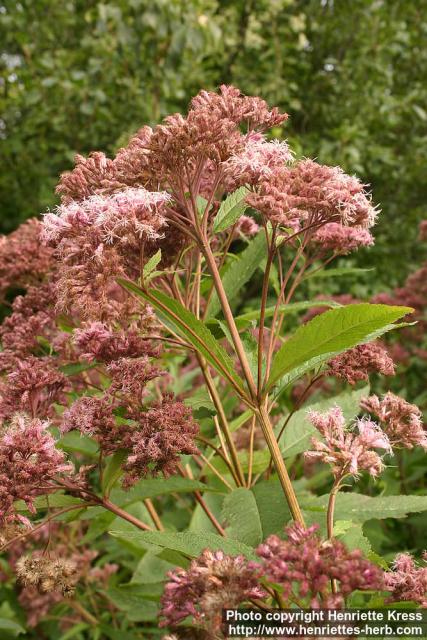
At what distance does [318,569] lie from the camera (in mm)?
976

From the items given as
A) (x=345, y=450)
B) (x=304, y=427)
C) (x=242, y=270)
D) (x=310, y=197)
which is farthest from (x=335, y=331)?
(x=304, y=427)

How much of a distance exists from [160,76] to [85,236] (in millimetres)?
4549

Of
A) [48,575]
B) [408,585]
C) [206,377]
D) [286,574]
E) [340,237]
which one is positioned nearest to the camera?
[286,574]

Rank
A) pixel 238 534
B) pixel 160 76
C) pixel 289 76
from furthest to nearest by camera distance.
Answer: pixel 289 76
pixel 160 76
pixel 238 534

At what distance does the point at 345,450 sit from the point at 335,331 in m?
0.21

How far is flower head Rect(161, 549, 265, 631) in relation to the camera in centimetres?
97

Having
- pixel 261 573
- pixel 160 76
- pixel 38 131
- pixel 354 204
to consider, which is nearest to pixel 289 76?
pixel 160 76

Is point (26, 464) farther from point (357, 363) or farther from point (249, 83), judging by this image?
point (249, 83)

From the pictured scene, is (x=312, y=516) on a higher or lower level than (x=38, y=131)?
lower

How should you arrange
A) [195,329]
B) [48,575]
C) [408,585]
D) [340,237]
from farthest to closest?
[340,237] → [48,575] → [195,329] → [408,585]

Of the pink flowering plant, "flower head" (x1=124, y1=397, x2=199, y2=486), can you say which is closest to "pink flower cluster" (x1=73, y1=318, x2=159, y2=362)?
the pink flowering plant

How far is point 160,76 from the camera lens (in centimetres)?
543

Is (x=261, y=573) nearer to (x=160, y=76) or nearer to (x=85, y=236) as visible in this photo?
(x=85, y=236)

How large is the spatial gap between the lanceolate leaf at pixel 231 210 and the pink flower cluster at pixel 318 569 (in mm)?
656
